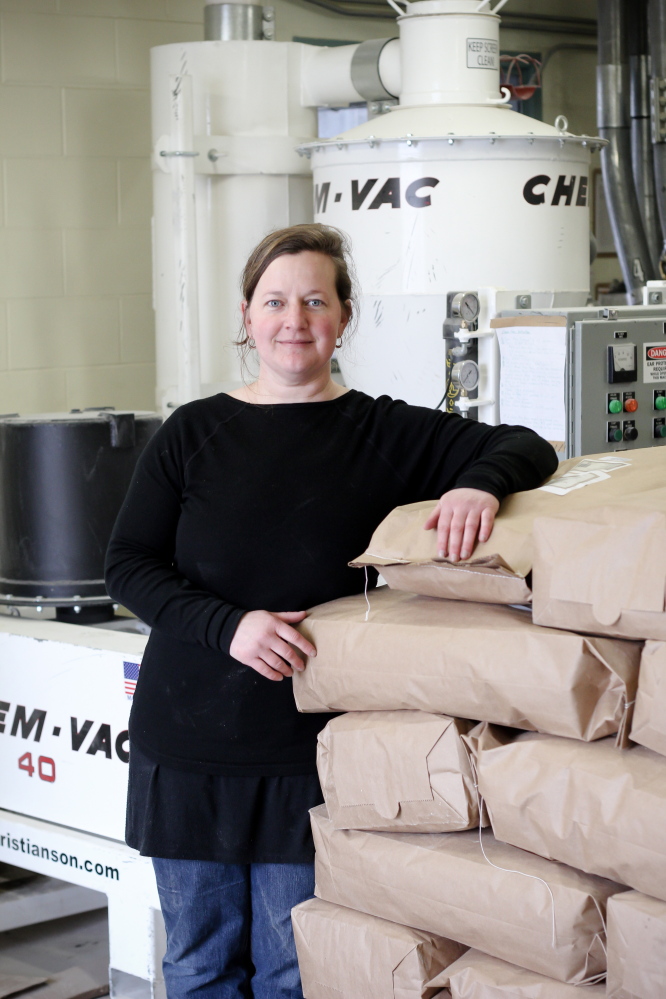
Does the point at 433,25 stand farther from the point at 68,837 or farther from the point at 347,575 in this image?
the point at 68,837

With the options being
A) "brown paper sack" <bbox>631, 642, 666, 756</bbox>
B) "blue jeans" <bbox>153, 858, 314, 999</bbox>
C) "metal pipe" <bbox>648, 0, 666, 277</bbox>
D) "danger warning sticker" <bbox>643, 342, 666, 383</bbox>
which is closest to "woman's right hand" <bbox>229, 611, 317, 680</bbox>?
"blue jeans" <bbox>153, 858, 314, 999</bbox>

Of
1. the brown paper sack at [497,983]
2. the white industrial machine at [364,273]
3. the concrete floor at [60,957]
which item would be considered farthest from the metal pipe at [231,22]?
the brown paper sack at [497,983]

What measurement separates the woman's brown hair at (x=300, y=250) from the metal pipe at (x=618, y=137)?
255cm

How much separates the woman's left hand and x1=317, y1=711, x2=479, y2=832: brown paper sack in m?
0.18

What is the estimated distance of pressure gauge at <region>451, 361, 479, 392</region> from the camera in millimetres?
2168

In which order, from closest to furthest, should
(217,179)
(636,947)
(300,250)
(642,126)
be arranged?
(636,947)
(300,250)
(217,179)
(642,126)

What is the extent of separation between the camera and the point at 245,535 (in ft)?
4.23

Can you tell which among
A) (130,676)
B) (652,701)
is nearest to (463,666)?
(652,701)

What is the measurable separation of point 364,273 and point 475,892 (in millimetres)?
1741

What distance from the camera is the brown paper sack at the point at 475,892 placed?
1.06 m

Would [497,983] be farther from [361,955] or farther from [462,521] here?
[462,521]

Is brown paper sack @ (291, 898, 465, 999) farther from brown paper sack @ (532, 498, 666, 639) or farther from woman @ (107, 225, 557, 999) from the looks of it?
brown paper sack @ (532, 498, 666, 639)

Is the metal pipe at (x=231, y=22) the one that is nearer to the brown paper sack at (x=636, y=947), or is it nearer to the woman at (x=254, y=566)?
the woman at (x=254, y=566)

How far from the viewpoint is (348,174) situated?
8.57 ft
